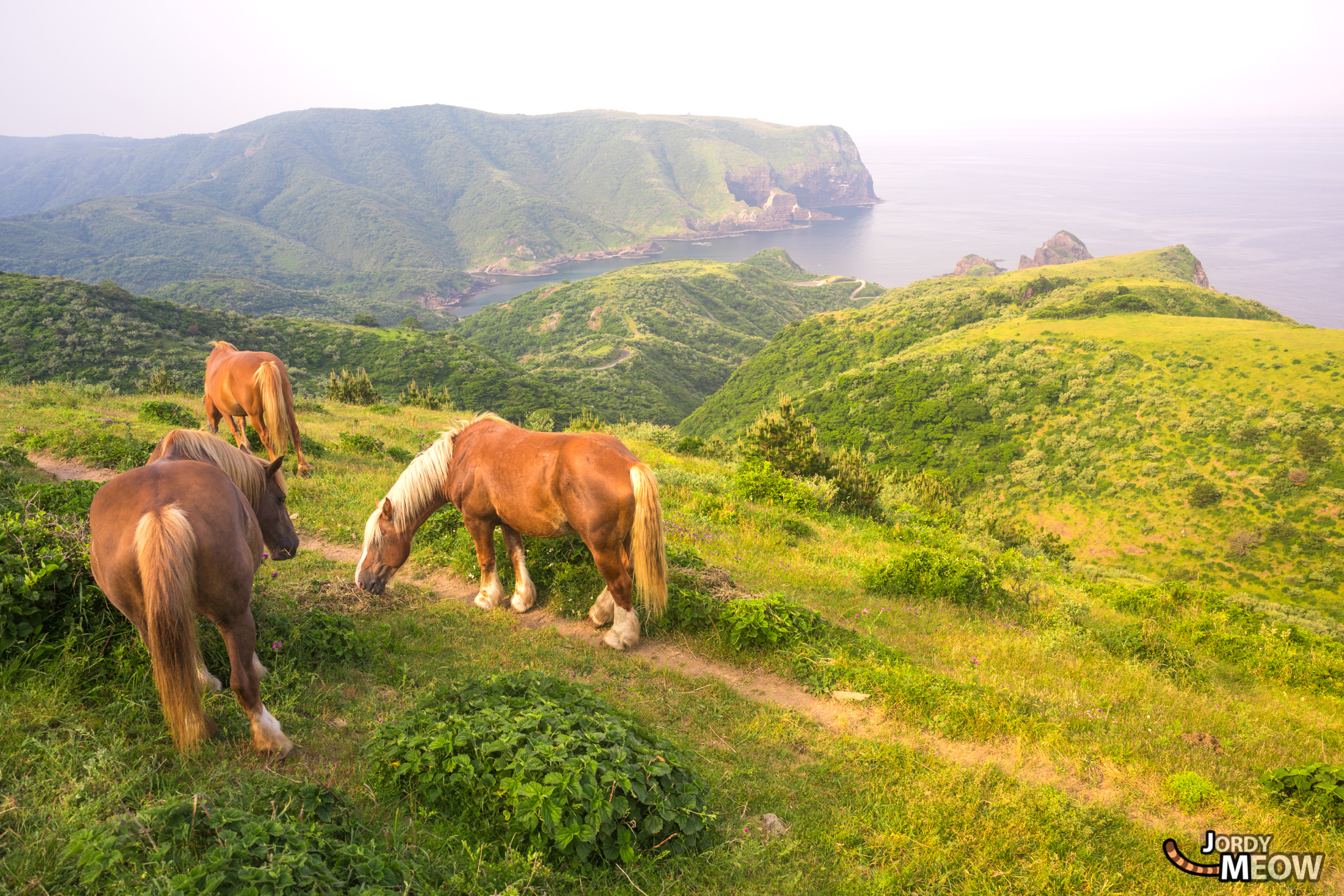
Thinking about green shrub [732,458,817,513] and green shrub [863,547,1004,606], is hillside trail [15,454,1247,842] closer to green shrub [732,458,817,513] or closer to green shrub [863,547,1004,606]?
green shrub [863,547,1004,606]

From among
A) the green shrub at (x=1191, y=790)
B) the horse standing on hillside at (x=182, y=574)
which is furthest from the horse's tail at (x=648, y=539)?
the green shrub at (x=1191, y=790)

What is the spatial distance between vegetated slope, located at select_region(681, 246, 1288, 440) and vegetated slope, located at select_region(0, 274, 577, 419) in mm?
22067

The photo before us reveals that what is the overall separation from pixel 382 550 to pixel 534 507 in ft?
6.38

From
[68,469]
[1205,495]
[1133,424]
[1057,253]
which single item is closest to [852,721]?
[68,469]

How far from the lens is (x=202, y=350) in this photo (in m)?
42.3

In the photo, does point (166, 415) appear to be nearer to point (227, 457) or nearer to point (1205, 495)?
point (227, 457)

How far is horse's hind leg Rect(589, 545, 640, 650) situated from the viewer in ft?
21.1

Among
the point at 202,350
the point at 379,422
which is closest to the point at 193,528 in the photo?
the point at 379,422

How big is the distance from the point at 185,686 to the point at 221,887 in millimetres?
1864

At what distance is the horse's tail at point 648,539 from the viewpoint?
239 inches

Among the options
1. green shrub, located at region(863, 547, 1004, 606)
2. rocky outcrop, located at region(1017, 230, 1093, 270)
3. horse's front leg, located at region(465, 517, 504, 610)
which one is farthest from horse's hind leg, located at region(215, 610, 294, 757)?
rocky outcrop, located at region(1017, 230, 1093, 270)

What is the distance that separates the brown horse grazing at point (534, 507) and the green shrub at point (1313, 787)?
5.44 metres

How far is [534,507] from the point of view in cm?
650

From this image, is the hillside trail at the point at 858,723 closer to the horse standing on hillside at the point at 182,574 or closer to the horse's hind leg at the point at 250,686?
the horse's hind leg at the point at 250,686
